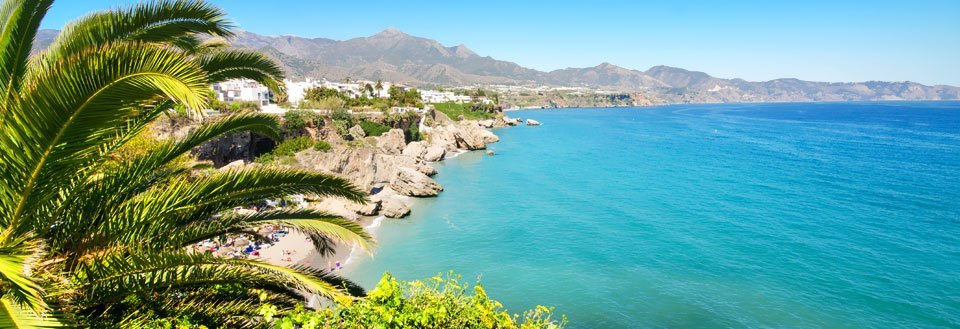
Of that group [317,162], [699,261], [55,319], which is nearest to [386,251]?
[317,162]

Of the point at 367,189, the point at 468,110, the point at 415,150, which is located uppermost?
the point at 468,110

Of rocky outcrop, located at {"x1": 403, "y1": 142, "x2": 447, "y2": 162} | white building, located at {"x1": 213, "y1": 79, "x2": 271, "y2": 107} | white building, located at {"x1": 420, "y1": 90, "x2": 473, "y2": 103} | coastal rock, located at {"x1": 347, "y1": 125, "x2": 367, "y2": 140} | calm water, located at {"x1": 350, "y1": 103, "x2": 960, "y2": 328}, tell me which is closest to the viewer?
calm water, located at {"x1": 350, "y1": 103, "x2": 960, "y2": 328}

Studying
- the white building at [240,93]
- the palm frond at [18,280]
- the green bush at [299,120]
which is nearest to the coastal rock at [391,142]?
the green bush at [299,120]

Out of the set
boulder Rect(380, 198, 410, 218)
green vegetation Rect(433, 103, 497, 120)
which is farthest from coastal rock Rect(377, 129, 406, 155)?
green vegetation Rect(433, 103, 497, 120)

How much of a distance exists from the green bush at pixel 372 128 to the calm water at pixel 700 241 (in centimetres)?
1144

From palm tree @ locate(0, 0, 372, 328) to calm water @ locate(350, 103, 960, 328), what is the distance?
47.9 ft

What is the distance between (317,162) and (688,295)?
82.0 ft

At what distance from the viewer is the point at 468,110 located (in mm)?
116250

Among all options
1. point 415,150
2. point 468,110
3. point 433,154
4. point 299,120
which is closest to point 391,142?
point 415,150

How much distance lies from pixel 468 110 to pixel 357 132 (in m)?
62.8

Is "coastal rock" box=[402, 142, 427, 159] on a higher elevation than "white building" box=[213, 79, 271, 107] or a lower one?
lower

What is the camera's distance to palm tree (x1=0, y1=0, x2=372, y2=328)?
4.02 metres

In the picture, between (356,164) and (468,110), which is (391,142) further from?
(468,110)

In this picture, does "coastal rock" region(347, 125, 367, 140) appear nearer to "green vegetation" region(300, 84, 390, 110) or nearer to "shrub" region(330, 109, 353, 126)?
"shrub" region(330, 109, 353, 126)
